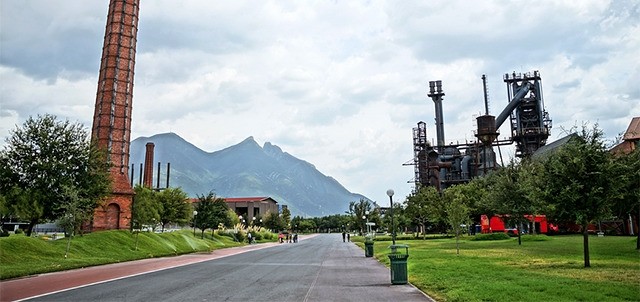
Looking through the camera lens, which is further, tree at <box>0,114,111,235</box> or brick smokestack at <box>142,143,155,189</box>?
brick smokestack at <box>142,143,155,189</box>

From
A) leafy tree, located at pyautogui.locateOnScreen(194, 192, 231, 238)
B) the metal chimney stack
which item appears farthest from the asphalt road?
the metal chimney stack

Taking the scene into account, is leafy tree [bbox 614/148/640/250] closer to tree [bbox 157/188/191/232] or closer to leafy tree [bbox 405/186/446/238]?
leafy tree [bbox 405/186/446/238]

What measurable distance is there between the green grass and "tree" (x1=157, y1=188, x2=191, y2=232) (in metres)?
25.9

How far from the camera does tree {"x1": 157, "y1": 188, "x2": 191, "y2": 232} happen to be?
65.0 metres

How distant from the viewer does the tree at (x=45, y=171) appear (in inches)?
1234

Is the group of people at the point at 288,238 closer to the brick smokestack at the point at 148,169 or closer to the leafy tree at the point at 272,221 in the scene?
the brick smokestack at the point at 148,169

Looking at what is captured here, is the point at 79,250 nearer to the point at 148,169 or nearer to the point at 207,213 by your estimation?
the point at 207,213

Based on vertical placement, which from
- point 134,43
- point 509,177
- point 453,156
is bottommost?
point 509,177

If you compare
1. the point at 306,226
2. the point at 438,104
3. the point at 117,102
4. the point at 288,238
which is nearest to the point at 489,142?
the point at 438,104

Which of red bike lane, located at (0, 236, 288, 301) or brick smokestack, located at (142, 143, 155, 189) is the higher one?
brick smokestack, located at (142, 143, 155, 189)

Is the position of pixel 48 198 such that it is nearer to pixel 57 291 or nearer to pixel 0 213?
pixel 0 213

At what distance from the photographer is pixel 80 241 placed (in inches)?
1127

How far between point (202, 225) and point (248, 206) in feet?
251

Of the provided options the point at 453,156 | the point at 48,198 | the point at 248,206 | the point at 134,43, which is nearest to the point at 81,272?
the point at 48,198
